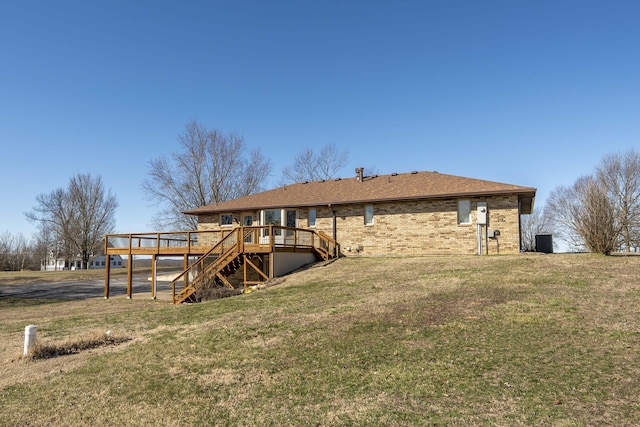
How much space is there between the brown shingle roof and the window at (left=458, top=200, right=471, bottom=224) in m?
0.56

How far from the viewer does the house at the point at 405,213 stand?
20.0 meters

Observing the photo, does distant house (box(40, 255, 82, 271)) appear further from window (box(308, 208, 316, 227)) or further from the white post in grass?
the white post in grass

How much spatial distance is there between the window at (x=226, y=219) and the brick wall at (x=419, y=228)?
6.10m

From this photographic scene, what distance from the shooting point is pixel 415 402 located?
5398 millimetres

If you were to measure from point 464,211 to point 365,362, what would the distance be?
15487mm

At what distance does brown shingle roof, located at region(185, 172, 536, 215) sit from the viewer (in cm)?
2061

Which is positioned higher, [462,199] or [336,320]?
[462,199]

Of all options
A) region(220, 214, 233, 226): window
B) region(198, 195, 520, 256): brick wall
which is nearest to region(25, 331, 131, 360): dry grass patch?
region(198, 195, 520, 256): brick wall

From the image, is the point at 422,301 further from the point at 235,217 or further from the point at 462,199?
the point at 235,217

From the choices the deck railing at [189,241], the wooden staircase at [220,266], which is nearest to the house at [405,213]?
the deck railing at [189,241]

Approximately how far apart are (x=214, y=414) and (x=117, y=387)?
6.95 ft

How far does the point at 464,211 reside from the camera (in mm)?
20797

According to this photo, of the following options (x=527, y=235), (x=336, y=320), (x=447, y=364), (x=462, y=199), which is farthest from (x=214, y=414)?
(x=527, y=235)

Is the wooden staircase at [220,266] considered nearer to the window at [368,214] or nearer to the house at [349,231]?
the house at [349,231]
